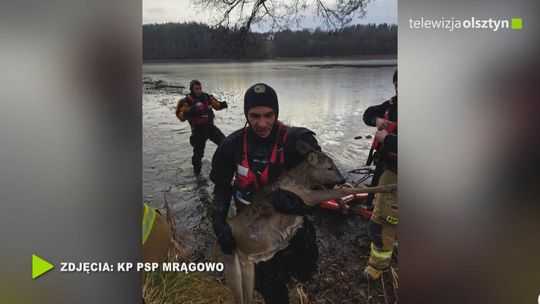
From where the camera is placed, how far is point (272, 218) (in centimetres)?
180

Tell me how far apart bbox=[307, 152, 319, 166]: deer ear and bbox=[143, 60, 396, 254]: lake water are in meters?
0.07

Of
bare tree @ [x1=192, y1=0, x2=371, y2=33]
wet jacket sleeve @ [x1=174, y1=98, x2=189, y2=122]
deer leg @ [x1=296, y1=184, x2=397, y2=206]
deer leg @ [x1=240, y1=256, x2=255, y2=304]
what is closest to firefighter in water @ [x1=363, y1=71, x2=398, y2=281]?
deer leg @ [x1=296, y1=184, x2=397, y2=206]

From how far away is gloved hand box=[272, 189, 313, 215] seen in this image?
178 cm

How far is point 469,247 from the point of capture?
6.01 ft

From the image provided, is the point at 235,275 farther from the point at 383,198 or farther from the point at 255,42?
the point at 255,42

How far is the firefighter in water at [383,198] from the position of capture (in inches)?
70.7

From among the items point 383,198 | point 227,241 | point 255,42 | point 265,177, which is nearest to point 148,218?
point 227,241

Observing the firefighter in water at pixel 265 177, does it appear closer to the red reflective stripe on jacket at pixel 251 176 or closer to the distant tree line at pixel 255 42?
the red reflective stripe on jacket at pixel 251 176

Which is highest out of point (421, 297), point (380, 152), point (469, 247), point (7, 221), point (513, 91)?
point (513, 91)

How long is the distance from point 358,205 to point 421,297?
56 centimetres

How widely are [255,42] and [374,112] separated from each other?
65 centimetres

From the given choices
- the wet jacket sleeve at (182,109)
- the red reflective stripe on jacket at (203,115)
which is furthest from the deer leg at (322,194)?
the wet jacket sleeve at (182,109)

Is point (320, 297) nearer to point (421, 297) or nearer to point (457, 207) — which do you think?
point (421, 297)

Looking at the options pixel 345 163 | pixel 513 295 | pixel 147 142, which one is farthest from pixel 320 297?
pixel 147 142
